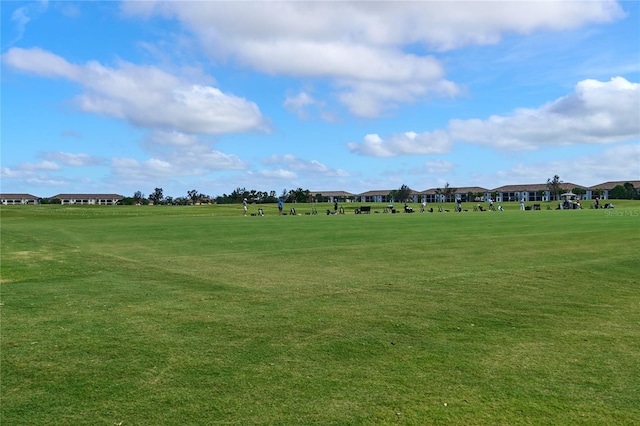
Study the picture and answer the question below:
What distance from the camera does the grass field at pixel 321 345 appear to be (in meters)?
5.21

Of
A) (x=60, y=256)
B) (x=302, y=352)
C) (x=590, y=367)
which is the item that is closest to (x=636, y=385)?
(x=590, y=367)

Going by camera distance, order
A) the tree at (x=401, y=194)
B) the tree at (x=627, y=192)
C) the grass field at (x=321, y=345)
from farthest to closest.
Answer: the tree at (x=401, y=194), the tree at (x=627, y=192), the grass field at (x=321, y=345)

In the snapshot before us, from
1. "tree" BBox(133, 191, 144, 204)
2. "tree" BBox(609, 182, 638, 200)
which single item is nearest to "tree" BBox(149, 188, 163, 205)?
"tree" BBox(133, 191, 144, 204)

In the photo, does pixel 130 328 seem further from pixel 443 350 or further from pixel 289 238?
pixel 289 238

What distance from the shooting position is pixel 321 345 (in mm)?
7238

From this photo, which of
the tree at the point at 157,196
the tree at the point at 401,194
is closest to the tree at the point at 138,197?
the tree at the point at 157,196

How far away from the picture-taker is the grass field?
5207 millimetres

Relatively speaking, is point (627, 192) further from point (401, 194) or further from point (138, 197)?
point (138, 197)

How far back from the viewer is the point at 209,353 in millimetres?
6879

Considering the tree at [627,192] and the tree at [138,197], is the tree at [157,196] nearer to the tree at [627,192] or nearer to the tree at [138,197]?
the tree at [138,197]

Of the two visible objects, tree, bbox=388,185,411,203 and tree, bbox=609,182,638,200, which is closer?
tree, bbox=609,182,638,200

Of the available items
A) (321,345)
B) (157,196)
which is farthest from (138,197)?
(321,345)

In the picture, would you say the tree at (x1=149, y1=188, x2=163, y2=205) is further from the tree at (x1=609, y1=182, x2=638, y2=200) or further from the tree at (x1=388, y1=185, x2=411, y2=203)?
the tree at (x1=609, y1=182, x2=638, y2=200)

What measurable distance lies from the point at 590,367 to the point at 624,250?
49.1 feet
